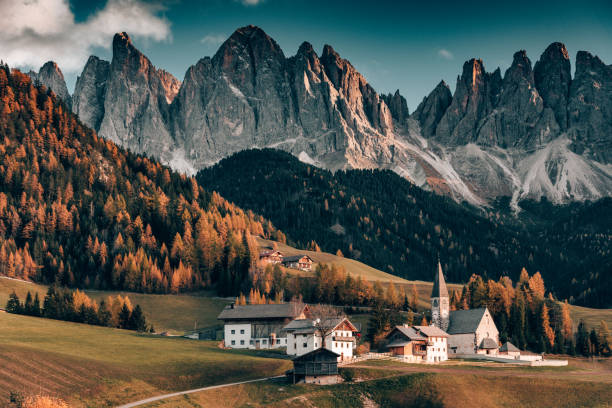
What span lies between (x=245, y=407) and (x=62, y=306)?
60.7 meters

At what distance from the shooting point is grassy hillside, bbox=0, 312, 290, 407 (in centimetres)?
8093

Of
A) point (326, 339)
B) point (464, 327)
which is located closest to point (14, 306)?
point (326, 339)

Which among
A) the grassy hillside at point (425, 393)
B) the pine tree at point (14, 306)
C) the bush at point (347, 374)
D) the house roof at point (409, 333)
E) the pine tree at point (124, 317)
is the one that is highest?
the pine tree at point (14, 306)

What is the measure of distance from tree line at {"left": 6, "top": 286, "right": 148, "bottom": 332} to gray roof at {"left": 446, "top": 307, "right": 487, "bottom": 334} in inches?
2151

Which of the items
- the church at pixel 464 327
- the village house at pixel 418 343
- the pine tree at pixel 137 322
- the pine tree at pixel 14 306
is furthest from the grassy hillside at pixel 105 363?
the church at pixel 464 327

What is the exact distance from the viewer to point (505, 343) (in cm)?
13388

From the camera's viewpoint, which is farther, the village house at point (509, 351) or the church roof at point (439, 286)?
the church roof at point (439, 286)

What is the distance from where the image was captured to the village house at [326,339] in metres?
112

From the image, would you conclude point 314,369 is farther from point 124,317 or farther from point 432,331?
point 124,317

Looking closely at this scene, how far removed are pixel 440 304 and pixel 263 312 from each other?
108ft

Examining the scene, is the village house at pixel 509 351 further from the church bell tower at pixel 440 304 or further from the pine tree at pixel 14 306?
the pine tree at pixel 14 306

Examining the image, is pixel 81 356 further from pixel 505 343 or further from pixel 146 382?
pixel 505 343

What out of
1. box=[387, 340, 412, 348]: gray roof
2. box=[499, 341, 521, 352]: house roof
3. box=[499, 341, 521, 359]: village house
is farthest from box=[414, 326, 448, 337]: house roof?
box=[499, 341, 521, 352]: house roof

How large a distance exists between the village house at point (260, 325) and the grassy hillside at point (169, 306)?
10496 mm
